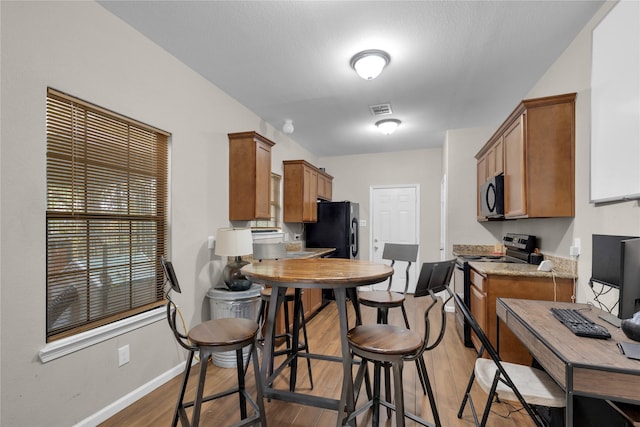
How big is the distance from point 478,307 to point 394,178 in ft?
11.1

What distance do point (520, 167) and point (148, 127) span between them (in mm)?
3024

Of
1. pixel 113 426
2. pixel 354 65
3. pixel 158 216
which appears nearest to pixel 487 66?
pixel 354 65

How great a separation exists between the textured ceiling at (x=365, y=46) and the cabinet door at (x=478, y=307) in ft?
6.69

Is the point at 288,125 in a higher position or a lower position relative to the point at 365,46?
lower

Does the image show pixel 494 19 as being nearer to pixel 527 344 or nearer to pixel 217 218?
pixel 527 344

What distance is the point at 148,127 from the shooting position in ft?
7.67

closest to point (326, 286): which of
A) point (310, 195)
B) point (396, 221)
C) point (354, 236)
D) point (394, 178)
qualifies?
point (310, 195)

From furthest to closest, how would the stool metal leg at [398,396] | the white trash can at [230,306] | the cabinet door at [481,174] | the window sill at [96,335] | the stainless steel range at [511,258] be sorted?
the cabinet door at [481,174]
the stainless steel range at [511,258]
the white trash can at [230,306]
the window sill at [96,335]
the stool metal leg at [398,396]

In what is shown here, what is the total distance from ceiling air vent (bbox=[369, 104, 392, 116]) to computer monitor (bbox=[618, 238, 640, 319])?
2.72 m

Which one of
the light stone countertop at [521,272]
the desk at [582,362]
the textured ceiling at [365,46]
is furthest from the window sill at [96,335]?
the light stone countertop at [521,272]

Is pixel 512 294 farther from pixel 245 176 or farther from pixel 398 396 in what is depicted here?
pixel 245 176

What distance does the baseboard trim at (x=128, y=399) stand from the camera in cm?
187

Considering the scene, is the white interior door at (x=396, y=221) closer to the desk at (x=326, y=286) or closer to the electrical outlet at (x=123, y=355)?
the desk at (x=326, y=286)

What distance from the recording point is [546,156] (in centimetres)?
236
